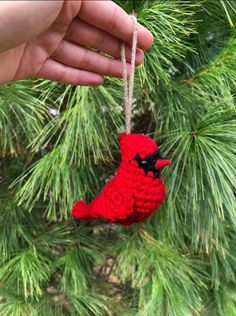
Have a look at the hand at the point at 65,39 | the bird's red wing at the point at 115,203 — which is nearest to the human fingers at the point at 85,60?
the hand at the point at 65,39

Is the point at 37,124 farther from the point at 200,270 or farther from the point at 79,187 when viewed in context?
the point at 200,270

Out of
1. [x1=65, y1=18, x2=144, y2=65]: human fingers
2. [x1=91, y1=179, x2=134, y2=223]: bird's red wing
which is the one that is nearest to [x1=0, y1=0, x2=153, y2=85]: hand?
[x1=65, y1=18, x2=144, y2=65]: human fingers

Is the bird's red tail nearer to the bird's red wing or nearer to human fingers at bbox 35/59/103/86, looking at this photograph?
the bird's red wing

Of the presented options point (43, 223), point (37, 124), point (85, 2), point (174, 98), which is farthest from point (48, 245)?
point (85, 2)

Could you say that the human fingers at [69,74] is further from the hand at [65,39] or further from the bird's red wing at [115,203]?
the bird's red wing at [115,203]

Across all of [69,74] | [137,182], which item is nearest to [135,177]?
[137,182]

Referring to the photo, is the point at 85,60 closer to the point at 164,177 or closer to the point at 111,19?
the point at 111,19
